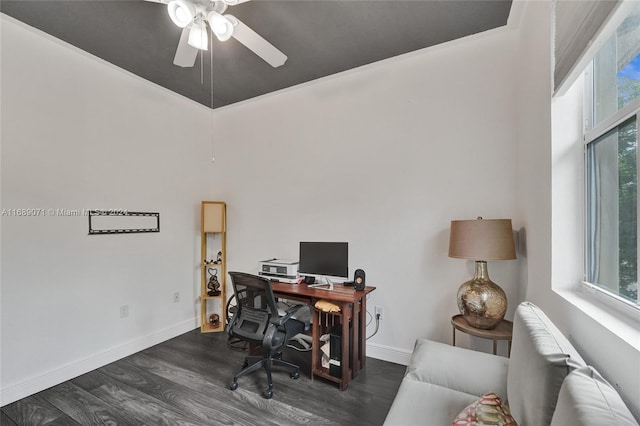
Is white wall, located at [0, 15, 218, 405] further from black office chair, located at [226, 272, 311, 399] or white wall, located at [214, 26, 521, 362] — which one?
black office chair, located at [226, 272, 311, 399]

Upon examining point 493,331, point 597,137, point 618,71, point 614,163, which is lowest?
point 493,331

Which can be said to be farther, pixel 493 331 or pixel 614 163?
pixel 493 331

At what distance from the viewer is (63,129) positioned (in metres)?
2.46

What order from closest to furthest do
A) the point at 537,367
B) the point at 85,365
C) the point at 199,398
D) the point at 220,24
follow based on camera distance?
the point at 537,367 → the point at 220,24 → the point at 199,398 → the point at 85,365

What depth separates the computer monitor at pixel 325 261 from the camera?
267 cm

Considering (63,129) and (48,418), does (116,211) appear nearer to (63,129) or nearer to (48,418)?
(63,129)

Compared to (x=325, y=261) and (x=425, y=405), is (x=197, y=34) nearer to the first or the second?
(x=325, y=261)

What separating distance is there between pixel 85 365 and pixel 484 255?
3456mm

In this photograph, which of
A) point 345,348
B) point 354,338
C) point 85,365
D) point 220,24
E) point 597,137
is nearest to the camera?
point 597,137

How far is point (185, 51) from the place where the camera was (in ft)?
6.39

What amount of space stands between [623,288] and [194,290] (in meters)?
3.80

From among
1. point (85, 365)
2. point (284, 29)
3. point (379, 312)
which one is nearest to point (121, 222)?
point (85, 365)

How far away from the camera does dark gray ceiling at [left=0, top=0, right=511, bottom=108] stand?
2049 mm

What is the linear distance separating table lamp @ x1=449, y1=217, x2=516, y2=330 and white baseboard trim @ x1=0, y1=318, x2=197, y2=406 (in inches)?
122
